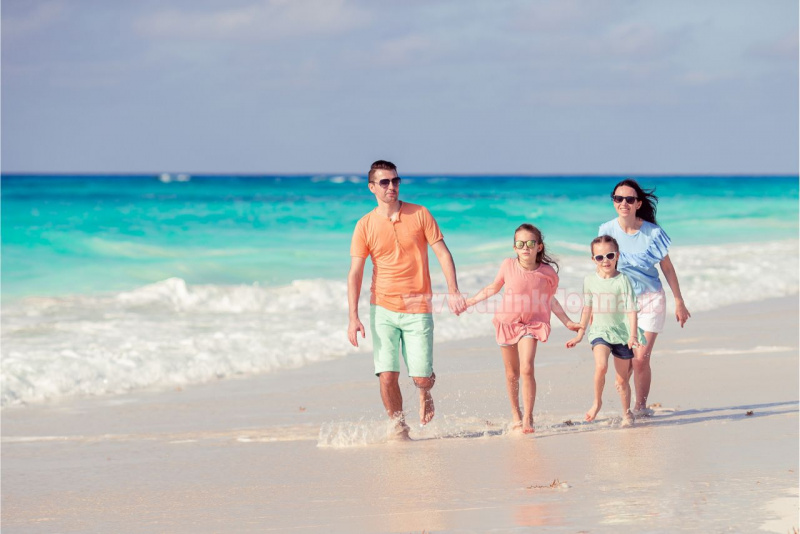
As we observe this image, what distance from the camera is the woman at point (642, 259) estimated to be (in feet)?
20.0

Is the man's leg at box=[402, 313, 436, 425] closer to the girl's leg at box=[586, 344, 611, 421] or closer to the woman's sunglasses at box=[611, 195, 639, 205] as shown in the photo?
the girl's leg at box=[586, 344, 611, 421]

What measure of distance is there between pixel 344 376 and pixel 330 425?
6.35 ft

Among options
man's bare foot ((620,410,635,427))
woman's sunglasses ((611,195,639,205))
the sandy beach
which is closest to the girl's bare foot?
the sandy beach

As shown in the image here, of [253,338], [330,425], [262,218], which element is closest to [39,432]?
[330,425]

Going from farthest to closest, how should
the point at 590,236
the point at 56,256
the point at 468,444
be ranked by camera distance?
1. the point at 590,236
2. the point at 56,256
3. the point at 468,444

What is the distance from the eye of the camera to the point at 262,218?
3391 cm

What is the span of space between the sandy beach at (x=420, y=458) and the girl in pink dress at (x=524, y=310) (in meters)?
0.31

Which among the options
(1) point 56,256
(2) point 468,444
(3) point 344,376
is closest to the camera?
(2) point 468,444

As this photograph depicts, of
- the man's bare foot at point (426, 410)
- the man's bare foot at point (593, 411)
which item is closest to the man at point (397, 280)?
the man's bare foot at point (426, 410)

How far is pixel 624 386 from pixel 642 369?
0.87 feet

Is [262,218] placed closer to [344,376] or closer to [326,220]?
[326,220]

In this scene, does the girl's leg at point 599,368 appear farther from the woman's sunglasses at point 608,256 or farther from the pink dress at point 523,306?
the woman's sunglasses at point 608,256

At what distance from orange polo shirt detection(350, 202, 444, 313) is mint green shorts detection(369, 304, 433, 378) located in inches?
2.0

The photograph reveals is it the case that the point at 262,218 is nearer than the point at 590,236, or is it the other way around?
the point at 590,236
